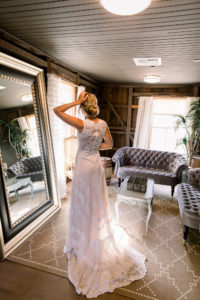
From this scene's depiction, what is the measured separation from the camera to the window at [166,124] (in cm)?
580

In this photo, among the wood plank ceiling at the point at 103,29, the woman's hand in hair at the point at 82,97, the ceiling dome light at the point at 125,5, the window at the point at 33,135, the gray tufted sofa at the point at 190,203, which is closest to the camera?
the ceiling dome light at the point at 125,5

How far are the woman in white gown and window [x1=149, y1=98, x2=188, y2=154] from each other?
424cm

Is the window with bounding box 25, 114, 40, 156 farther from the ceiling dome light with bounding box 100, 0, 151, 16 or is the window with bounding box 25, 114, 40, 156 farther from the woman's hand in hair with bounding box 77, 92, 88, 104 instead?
the ceiling dome light with bounding box 100, 0, 151, 16

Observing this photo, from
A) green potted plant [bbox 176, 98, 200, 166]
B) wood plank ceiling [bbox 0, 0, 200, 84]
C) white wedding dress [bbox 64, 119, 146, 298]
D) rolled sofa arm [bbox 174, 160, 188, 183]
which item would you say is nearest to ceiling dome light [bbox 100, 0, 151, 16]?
wood plank ceiling [bbox 0, 0, 200, 84]

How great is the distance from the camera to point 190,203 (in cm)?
277

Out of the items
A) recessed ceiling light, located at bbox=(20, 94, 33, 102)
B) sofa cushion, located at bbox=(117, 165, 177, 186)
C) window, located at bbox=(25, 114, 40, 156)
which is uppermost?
recessed ceiling light, located at bbox=(20, 94, 33, 102)

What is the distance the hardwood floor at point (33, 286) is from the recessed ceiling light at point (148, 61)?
345cm

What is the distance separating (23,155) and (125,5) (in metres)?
2.27

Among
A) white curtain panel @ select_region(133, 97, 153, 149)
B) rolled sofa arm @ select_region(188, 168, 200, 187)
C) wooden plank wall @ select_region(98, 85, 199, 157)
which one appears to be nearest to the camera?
rolled sofa arm @ select_region(188, 168, 200, 187)

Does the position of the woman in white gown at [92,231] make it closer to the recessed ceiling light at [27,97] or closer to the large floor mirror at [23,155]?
the large floor mirror at [23,155]

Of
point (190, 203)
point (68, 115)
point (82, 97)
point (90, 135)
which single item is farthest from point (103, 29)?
point (190, 203)

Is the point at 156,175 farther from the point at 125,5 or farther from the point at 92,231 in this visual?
the point at 125,5

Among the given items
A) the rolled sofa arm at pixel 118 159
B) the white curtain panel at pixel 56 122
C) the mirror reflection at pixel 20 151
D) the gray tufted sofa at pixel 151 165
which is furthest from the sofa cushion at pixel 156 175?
the mirror reflection at pixel 20 151

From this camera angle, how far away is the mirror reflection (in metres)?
2.39
